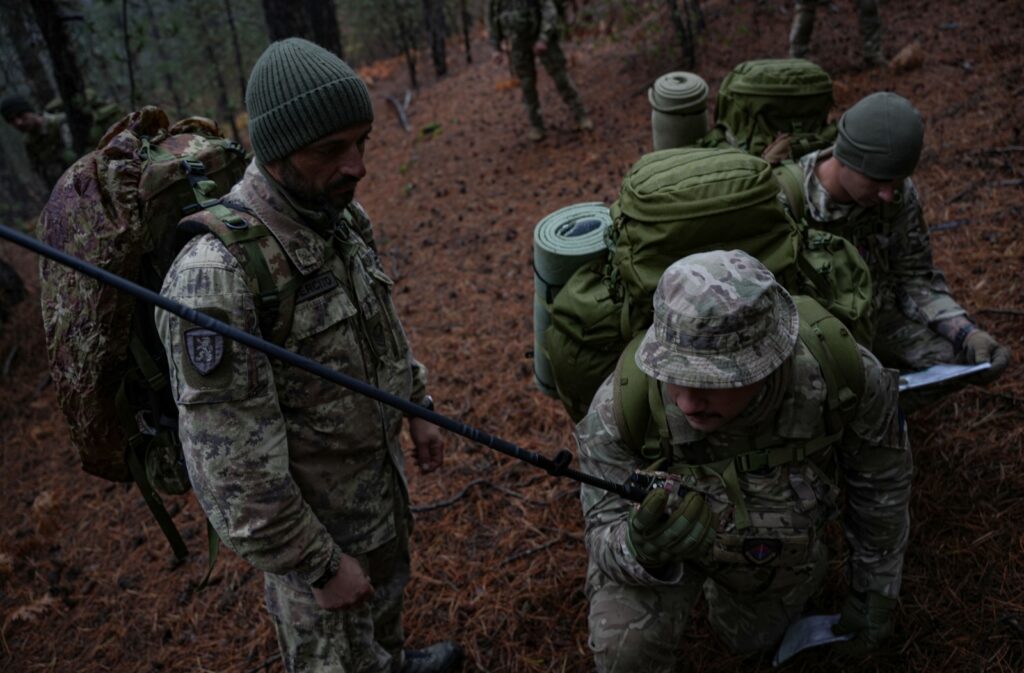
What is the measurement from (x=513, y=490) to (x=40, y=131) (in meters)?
9.01

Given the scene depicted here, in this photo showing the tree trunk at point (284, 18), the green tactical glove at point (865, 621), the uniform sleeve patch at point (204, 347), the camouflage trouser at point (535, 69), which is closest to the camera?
the uniform sleeve patch at point (204, 347)

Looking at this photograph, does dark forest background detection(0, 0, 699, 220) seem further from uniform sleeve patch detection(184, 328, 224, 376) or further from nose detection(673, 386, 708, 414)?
nose detection(673, 386, 708, 414)

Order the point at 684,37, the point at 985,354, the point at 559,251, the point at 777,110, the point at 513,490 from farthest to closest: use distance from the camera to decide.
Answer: the point at 684,37, the point at 513,490, the point at 777,110, the point at 985,354, the point at 559,251

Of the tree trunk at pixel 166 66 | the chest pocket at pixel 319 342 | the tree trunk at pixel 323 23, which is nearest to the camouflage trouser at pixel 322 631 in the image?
the chest pocket at pixel 319 342

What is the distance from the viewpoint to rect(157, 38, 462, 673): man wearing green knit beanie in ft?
6.52

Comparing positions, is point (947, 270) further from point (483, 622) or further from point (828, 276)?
point (483, 622)

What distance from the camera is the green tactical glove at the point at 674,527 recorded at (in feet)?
6.71

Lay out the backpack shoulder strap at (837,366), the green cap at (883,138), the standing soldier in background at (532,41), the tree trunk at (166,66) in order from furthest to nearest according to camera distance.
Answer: the standing soldier in background at (532,41), the tree trunk at (166,66), the green cap at (883,138), the backpack shoulder strap at (837,366)

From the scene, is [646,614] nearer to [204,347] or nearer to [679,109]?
[204,347]

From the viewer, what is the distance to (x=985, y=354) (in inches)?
131

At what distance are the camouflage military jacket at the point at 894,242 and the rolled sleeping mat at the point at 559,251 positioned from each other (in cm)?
123

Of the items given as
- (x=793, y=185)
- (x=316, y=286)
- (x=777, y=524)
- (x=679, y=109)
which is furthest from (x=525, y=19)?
(x=777, y=524)

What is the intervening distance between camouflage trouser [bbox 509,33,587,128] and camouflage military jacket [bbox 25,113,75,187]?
6335mm

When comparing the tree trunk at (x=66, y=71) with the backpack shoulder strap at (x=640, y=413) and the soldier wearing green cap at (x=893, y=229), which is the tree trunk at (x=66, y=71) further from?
the soldier wearing green cap at (x=893, y=229)
